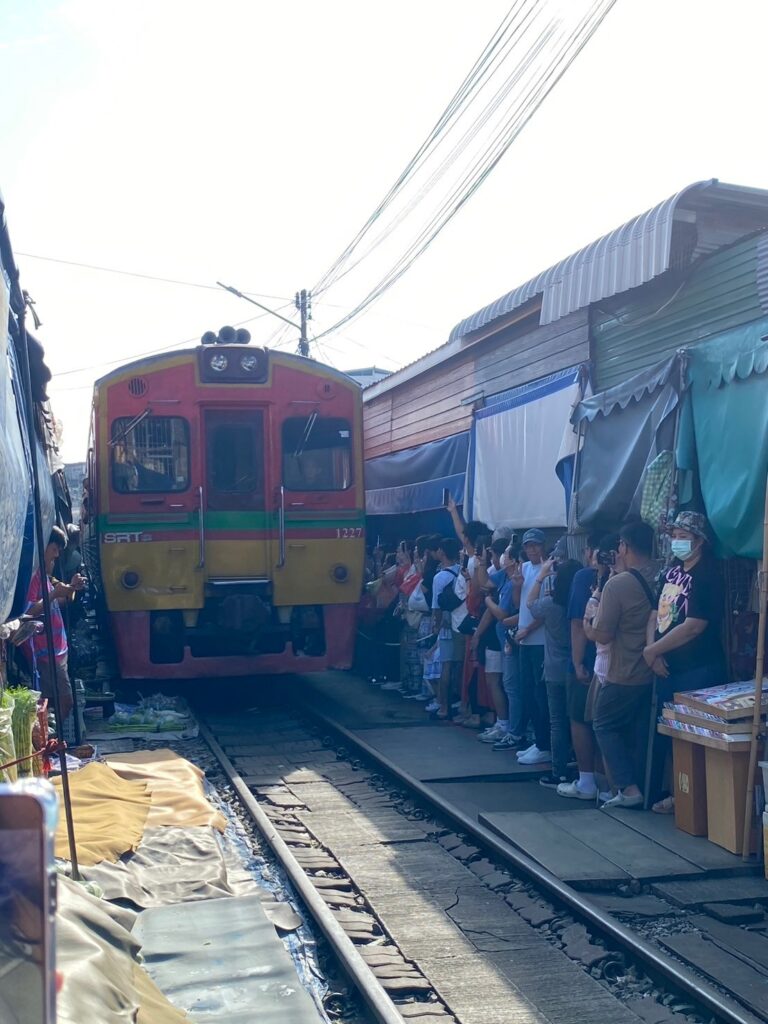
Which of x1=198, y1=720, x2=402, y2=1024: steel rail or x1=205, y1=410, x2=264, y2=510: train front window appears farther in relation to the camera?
x1=205, y1=410, x2=264, y2=510: train front window

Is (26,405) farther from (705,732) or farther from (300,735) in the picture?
(300,735)

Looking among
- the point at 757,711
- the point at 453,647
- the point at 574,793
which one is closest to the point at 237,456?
the point at 453,647

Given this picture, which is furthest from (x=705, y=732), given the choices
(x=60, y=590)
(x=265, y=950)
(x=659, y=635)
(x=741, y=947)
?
(x=60, y=590)

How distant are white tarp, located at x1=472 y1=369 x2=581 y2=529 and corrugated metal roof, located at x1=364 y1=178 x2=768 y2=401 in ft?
2.79

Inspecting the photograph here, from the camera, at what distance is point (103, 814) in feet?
20.7

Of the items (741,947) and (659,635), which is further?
(659,635)

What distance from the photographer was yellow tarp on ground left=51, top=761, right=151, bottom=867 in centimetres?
558

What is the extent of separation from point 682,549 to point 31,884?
521cm

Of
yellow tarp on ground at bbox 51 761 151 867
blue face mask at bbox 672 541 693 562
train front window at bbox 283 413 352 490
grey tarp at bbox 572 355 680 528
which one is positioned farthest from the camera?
train front window at bbox 283 413 352 490

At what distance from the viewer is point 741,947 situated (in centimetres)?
476

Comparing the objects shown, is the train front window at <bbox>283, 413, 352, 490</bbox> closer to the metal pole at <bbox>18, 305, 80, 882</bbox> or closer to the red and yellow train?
the red and yellow train

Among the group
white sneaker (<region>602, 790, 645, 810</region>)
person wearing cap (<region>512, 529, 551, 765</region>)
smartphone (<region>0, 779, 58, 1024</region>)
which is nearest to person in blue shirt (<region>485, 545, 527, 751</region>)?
person wearing cap (<region>512, 529, 551, 765</region>)

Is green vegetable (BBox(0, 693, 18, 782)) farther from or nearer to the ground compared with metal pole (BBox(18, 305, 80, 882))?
nearer to the ground

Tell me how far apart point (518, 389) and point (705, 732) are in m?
5.13
